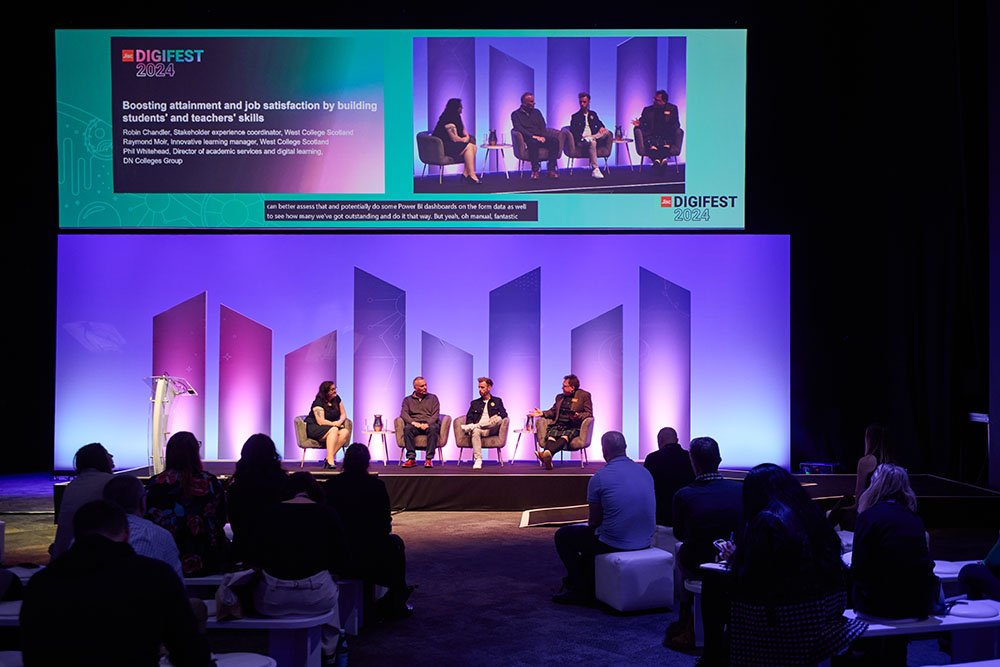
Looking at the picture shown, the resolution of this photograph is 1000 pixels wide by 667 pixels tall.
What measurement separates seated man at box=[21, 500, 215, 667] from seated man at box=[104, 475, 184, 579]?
42.9 inches

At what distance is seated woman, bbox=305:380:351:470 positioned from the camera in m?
9.04

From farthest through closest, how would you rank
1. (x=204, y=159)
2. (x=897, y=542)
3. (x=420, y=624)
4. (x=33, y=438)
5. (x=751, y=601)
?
1. (x=33, y=438)
2. (x=204, y=159)
3. (x=420, y=624)
4. (x=897, y=542)
5. (x=751, y=601)

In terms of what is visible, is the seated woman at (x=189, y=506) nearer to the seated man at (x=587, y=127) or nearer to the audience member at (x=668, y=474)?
the audience member at (x=668, y=474)

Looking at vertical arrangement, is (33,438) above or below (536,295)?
below

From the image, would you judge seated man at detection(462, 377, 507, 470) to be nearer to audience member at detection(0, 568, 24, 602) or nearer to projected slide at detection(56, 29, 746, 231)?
projected slide at detection(56, 29, 746, 231)

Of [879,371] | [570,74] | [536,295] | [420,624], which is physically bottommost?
[420,624]

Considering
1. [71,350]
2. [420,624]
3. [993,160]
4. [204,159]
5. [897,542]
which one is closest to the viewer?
[897,542]

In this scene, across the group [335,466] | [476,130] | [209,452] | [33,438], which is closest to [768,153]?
[476,130]

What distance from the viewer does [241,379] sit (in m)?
9.95

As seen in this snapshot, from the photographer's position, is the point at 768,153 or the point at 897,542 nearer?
the point at 897,542

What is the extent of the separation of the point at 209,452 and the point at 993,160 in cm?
748

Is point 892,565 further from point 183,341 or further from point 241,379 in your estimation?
point 183,341

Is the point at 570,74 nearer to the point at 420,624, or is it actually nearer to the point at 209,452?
the point at 209,452

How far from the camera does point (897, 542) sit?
140 inches
